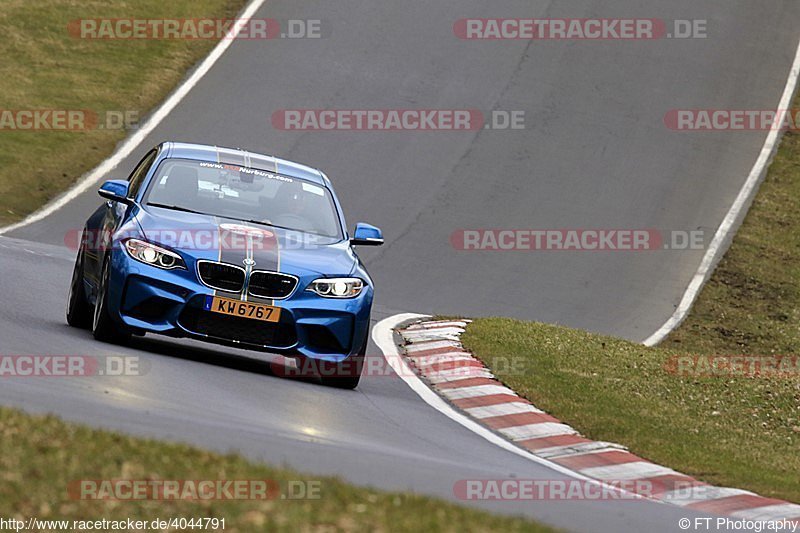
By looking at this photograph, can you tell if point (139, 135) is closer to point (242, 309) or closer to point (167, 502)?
point (242, 309)

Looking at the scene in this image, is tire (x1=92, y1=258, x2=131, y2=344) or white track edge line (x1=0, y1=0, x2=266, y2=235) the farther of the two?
white track edge line (x1=0, y1=0, x2=266, y2=235)

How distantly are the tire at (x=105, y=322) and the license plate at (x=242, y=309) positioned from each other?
667 mm

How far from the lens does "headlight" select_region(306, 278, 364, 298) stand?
11227 mm

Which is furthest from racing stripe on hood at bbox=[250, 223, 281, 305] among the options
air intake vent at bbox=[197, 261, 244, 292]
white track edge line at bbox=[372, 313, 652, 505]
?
white track edge line at bbox=[372, 313, 652, 505]

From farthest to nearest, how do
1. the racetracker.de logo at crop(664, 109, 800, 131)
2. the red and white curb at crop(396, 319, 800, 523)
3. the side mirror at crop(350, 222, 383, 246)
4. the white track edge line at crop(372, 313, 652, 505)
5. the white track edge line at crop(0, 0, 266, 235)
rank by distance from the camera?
1. the racetracker.de logo at crop(664, 109, 800, 131)
2. the white track edge line at crop(0, 0, 266, 235)
3. the side mirror at crop(350, 222, 383, 246)
4. the white track edge line at crop(372, 313, 652, 505)
5. the red and white curb at crop(396, 319, 800, 523)

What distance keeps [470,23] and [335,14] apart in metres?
2.58

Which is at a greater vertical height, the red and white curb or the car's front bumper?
the car's front bumper

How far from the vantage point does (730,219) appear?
23.7 m

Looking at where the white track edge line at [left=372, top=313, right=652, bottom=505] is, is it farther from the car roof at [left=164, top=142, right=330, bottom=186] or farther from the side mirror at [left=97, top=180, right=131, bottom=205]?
the side mirror at [left=97, top=180, right=131, bottom=205]

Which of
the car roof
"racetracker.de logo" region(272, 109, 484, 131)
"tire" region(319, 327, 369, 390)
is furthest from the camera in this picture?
"racetracker.de logo" region(272, 109, 484, 131)

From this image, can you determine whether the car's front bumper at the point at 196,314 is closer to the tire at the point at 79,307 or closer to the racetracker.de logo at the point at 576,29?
the tire at the point at 79,307

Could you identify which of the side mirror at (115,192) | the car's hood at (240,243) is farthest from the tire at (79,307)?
the car's hood at (240,243)

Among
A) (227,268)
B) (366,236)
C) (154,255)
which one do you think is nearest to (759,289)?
(366,236)

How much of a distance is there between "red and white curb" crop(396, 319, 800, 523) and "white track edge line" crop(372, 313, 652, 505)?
0.33 ft
